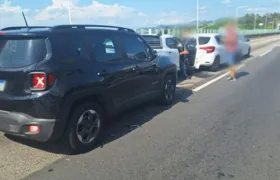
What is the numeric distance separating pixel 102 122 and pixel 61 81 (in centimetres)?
113

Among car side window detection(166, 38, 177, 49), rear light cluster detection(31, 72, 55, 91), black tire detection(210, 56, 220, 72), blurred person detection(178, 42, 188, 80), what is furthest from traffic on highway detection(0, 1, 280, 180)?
black tire detection(210, 56, 220, 72)

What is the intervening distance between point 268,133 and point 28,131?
3.91m

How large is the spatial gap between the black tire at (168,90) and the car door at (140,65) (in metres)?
0.51

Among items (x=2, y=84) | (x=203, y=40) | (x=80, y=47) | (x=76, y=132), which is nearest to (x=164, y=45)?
(x=203, y=40)

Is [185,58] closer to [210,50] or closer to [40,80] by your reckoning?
[210,50]

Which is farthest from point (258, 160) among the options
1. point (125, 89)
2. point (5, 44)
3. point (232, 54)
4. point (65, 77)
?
point (232, 54)

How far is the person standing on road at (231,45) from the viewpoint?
10305 millimetres

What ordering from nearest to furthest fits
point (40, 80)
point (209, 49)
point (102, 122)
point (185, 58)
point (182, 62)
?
point (40, 80)
point (102, 122)
point (182, 62)
point (185, 58)
point (209, 49)

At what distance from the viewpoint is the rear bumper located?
12.4 feet

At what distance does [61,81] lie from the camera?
3.83 meters

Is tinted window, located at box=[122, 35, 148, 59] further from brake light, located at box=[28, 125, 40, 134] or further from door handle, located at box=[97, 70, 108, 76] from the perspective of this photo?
brake light, located at box=[28, 125, 40, 134]

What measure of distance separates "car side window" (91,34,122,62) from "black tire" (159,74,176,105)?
203 cm

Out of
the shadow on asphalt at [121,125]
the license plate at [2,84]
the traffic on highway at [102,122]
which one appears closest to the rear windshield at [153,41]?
the shadow on asphalt at [121,125]

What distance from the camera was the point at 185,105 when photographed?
23.1 ft
